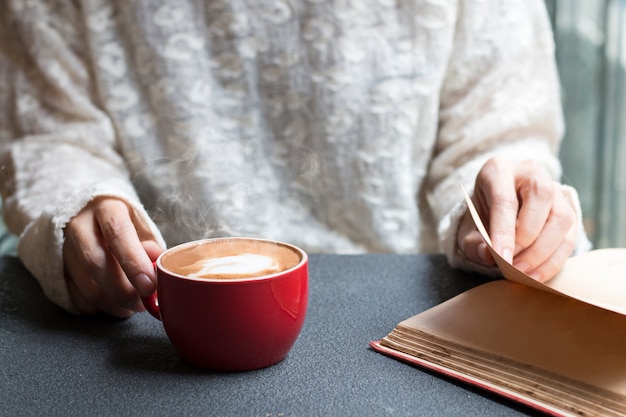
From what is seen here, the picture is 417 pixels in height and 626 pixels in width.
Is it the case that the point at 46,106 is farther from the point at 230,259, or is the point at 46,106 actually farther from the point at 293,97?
the point at 230,259

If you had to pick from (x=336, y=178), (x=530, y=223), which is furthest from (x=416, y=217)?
(x=530, y=223)

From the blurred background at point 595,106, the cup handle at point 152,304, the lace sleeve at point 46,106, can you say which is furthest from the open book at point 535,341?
the blurred background at point 595,106

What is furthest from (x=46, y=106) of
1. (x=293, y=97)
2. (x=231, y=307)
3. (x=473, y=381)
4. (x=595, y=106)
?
(x=595, y=106)

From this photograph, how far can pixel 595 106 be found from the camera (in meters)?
1.65

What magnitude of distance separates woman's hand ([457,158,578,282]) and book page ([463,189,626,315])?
0.02m

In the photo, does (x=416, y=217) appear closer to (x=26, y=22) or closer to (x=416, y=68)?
(x=416, y=68)

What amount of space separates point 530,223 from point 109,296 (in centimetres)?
45

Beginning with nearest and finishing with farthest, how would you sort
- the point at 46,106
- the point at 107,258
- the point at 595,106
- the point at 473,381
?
the point at 473,381 → the point at 107,258 → the point at 46,106 → the point at 595,106

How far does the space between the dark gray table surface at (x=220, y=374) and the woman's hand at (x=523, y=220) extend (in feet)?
0.29

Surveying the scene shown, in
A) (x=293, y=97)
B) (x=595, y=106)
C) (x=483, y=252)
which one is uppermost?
(x=293, y=97)

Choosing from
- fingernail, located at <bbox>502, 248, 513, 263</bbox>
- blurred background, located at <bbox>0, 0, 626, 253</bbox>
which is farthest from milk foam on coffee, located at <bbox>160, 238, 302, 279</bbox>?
blurred background, located at <bbox>0, 0, 626, 253</bbox>

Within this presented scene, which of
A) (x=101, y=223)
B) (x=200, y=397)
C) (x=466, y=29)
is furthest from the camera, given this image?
(x=466, y=29)

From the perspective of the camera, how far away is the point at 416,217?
1.14m

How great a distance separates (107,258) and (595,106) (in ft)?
4.61
